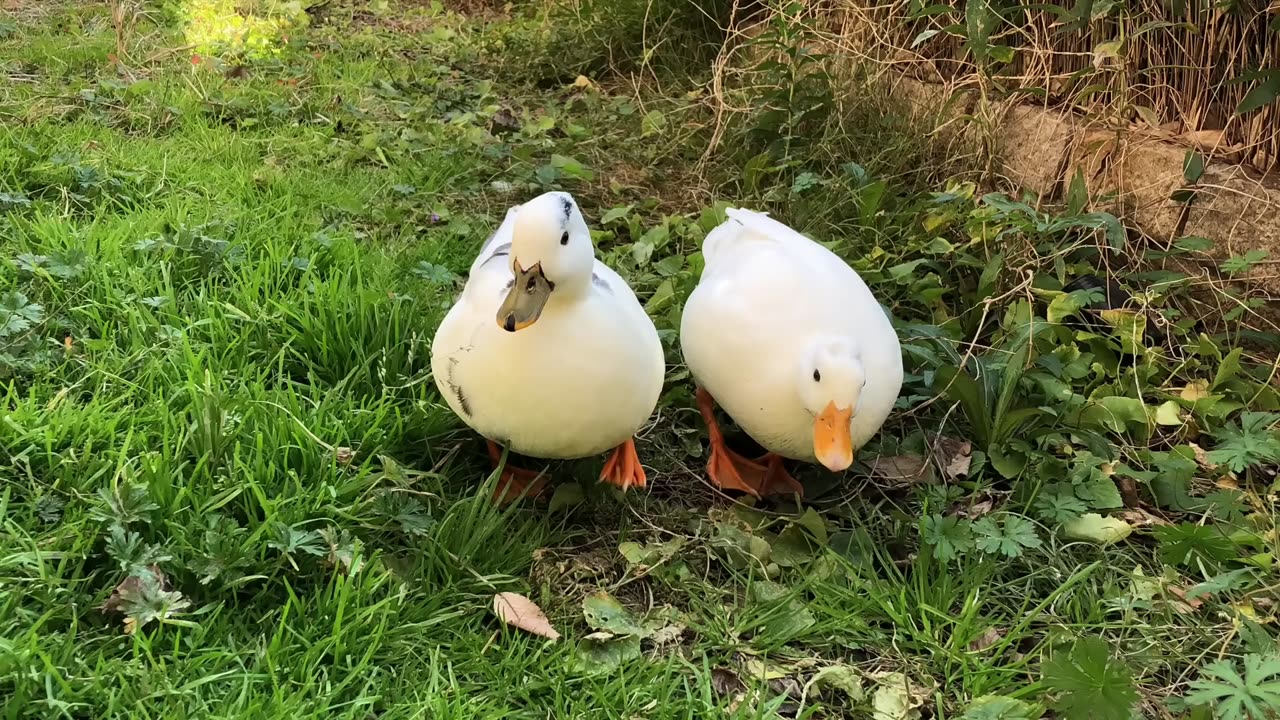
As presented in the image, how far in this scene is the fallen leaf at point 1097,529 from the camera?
1838 mm

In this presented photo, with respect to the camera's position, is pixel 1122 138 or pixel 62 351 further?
pixel 1122 138

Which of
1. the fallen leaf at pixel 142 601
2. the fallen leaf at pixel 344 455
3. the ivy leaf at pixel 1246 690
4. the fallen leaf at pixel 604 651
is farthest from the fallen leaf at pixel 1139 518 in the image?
the fallen leaf at pixel 142 601

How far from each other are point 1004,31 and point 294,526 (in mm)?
2813

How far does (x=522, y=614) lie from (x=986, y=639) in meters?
0.90

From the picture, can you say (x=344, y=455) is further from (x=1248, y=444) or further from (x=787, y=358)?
(x=1248, y=444)

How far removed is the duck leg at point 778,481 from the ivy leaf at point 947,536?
0.31 m

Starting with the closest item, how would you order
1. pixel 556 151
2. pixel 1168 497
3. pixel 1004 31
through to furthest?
pixel 1168 497 < pixel 1004 31 < pixel 556 151

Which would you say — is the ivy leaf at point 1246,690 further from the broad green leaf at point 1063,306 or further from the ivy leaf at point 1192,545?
the broad green leaf at point 1063,306

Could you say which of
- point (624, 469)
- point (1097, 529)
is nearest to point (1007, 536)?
point (1097, 529)

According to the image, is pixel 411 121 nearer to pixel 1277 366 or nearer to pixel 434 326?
pixel 434 326

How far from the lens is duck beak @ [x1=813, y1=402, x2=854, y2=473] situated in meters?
1.66

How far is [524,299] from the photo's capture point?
152cm

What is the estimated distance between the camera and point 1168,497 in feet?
6.47

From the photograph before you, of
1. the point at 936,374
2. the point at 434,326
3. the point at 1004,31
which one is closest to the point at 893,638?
the point at 936,374
